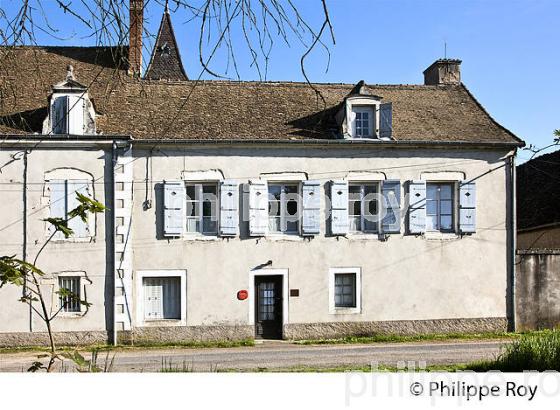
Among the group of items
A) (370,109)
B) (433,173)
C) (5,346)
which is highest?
(370,109)

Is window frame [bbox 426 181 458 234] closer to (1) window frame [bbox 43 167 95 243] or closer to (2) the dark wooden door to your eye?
(2) the dark wooden door

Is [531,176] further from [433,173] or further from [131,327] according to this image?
[131,327]

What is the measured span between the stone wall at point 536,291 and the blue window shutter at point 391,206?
152 inches

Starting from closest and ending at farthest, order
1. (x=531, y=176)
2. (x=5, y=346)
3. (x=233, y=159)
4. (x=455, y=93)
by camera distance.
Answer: (x=5, y=346)
(x=233, y=159)
(x=455, y=93)
(x=531, y=176)

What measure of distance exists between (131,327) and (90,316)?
1.10 metres

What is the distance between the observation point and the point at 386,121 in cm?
1573

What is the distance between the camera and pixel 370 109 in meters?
15.8

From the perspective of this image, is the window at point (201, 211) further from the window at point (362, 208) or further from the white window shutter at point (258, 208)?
the window at point (362, 208)

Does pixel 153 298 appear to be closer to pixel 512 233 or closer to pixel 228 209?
pixel 228 209

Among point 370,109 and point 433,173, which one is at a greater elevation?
point 370,109

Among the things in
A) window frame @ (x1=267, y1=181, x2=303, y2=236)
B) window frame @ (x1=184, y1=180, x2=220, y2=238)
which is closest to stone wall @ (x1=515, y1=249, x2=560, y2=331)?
window frame @ (x1=267, y1=181, x2=303, y2=236)

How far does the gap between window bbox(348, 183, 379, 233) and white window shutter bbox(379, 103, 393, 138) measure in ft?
5.01

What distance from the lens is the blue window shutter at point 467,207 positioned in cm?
1553

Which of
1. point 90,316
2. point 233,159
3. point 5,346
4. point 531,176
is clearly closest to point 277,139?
point 233,159
